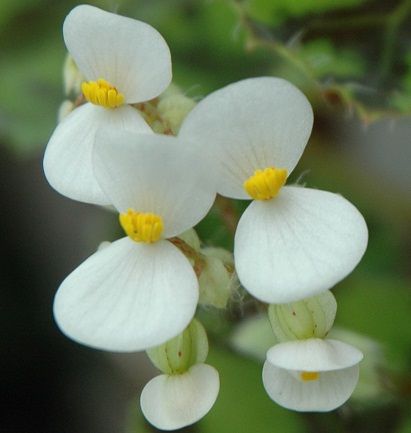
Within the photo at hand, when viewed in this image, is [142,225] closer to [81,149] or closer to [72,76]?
[81,149]

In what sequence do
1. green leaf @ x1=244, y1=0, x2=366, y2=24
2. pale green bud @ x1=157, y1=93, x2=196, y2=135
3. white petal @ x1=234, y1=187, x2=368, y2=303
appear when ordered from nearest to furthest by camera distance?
white petal @ x1=234, y1=187, x2=368, y2=303, pale green bud @ x1=157, y1=93, x2=196, y2=135, green leaf @ x1=244, y1=0, x2=366, y2=24

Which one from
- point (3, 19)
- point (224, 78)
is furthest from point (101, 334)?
point (3, 19)

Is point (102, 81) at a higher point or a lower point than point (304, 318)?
higher

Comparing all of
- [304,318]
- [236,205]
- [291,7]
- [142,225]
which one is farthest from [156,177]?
[291,7]

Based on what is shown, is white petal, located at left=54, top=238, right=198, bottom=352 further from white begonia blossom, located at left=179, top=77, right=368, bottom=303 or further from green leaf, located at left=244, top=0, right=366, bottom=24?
green leaf, located at left=244, top=0, right=366, bottom=24

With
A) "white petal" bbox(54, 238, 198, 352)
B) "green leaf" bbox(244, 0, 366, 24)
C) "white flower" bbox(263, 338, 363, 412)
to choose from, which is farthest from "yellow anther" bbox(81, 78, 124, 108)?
"green leaf" bbox(244, 0, 366, 24)

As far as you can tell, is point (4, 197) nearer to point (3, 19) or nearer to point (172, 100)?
point (3, 19)
